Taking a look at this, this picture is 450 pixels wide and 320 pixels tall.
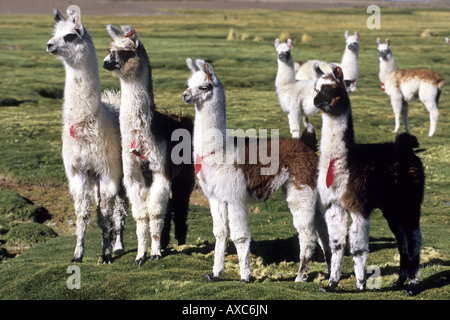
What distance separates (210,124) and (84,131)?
6.18 feet

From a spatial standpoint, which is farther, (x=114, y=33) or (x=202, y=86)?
(x=114, y=33)

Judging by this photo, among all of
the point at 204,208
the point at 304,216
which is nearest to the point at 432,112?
the point at 204,208

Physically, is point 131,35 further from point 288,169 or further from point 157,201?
point 288,169

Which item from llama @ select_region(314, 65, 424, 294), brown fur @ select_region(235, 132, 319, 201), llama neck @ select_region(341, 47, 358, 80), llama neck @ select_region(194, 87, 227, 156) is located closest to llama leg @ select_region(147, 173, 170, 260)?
llama neck @ select_region(194, 87, 227, 156)

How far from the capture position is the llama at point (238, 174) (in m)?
6.91

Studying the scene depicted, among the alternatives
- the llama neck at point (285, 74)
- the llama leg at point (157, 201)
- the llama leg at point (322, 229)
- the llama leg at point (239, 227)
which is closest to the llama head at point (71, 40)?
the llama leg at point (157, 201)

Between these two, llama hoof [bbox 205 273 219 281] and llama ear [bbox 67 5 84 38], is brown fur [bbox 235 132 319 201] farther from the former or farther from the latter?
llama ear [bbox 67 5 84 38]

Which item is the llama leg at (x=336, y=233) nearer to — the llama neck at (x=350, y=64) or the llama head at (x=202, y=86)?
the llama head at (x=202, y=86)

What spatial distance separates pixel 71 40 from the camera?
25.4 feet

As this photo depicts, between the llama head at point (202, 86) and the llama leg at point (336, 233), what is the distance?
Result: 182 centimetres

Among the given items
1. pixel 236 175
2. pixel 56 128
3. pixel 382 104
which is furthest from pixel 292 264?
pixel 382 104
